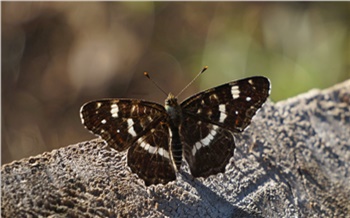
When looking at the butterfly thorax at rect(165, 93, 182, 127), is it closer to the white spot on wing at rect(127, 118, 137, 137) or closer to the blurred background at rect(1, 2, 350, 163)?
the white spot on wing at rect(127, 118, 137, 137)

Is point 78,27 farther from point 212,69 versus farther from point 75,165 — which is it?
point 75,165

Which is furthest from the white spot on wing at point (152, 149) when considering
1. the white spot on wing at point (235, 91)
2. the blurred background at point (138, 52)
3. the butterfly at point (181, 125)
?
the blurred background at point (138, 52)

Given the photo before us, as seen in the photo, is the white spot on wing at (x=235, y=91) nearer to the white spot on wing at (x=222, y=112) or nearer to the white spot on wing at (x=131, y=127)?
the white spot on wing at (x=222, y=112)

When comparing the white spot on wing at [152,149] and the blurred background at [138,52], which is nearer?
the white spot on wing at [152,149]

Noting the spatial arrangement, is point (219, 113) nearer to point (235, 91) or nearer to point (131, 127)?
point (235, 91)

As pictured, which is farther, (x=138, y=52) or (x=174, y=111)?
(x=138, y=52)

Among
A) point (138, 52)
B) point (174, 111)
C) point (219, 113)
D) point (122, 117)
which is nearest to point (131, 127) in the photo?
point (122, 117)

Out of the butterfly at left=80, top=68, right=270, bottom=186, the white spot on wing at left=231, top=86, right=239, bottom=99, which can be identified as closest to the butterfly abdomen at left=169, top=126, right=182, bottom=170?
the butterfly at left=80, top=68, right=270, bottom=186

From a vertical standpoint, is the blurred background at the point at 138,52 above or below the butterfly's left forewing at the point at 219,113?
above
